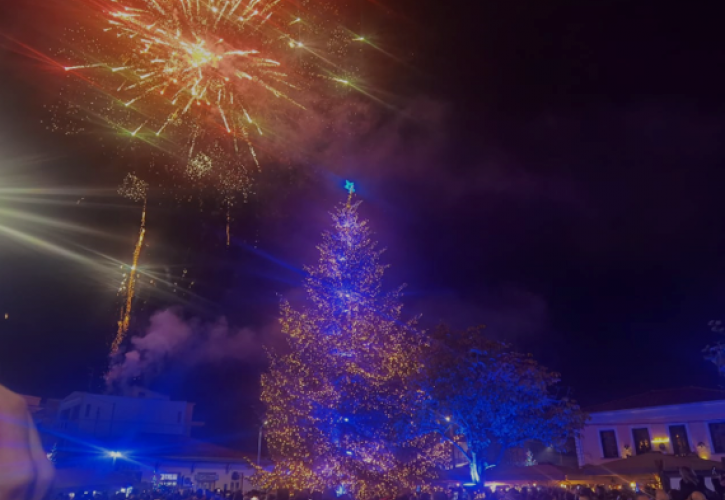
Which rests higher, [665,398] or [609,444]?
[665,398]

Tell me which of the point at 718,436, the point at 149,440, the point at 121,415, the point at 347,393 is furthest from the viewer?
the point at 121,415

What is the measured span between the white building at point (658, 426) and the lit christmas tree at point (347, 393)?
45.8ft

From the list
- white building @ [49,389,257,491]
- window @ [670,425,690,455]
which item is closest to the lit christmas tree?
white building @ [49,389,257,491]

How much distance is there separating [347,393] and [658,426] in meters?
22.3

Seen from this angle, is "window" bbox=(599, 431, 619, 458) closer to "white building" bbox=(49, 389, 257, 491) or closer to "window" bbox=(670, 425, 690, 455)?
"window" bbox=(670, 425, 690, 455)

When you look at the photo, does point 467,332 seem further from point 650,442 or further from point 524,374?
point 650,442

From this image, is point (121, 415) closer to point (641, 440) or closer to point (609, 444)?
point (609, 444)

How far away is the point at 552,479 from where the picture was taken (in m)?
24.5

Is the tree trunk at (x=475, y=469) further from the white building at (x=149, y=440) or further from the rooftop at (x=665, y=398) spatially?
the rooftop at (x=665, y=398)

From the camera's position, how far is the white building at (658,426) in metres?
28.9

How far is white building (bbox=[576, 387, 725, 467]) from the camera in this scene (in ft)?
94.9

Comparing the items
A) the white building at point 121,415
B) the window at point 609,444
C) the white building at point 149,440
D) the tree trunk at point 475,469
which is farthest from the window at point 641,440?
the white building at point 121,415

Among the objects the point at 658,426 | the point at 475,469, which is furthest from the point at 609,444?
the point at 475,469

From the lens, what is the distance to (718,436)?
28672 mm
